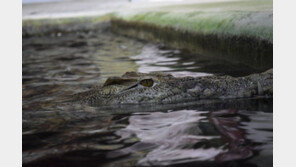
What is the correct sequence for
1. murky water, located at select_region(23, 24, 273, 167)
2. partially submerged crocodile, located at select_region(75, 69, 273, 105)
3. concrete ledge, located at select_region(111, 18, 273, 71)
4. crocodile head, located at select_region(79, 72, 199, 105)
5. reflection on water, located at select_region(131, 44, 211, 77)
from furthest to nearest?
reflection on water, located at select_region(131, 44, 211, 77), concrete ledge, located at select_region(111, 18, 273, 71), crocodile head, located at select_region(79, 72, 199, 105), partially submerged crocodile, located at select_region(75, 69, 273, 105), murky water, located at select_region(23, 24, 273, 167)

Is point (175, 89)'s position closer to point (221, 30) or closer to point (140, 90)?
point (140, 90)

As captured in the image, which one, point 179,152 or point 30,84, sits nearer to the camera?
point 179,152

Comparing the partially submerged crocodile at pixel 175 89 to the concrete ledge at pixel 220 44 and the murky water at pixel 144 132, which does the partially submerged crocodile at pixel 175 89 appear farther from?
the concrete ledge at pixel 220 44

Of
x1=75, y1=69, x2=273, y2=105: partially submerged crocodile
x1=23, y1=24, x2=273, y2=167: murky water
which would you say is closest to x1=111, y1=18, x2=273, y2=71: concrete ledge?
x1=23, y1=24, x2=273, y2=167: murky water

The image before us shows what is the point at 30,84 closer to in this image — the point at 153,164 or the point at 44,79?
the point at 44,79

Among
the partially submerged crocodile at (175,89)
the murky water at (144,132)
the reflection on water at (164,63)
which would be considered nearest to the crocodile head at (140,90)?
the partially submerged crocodile at (175,89)

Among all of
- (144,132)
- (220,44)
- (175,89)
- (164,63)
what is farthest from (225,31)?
(144,132)

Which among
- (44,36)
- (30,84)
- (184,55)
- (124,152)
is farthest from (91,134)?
(44,36)

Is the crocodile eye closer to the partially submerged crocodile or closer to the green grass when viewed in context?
the partially submerged crocodile
